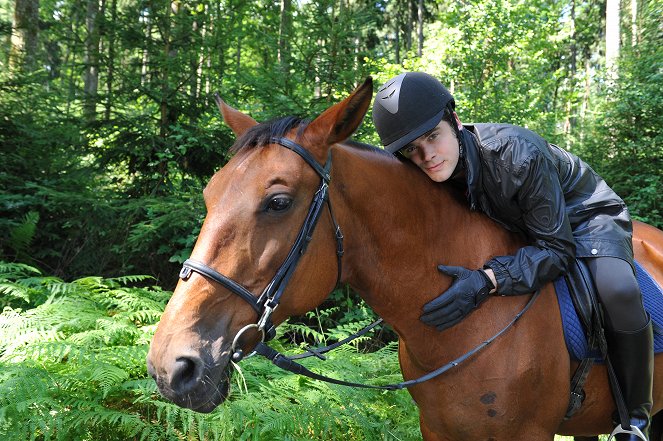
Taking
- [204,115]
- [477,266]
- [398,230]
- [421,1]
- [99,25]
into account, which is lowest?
[477,266]

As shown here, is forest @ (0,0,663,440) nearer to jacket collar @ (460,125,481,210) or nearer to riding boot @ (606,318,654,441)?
riding boot @ (606,318,654,441)

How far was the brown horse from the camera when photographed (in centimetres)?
164

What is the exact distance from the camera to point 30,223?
6309 mm

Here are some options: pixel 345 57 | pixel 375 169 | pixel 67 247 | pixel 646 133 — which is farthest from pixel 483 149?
pixel 646 133

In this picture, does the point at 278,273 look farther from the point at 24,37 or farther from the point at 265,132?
the point at 24,37

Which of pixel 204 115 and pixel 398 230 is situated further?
pixel 204 115

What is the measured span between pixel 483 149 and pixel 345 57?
5.72 m

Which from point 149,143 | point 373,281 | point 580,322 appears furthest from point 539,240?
point 149,143

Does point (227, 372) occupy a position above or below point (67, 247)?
above

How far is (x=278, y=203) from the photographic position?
1786mm

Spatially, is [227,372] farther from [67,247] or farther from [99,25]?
[99,25]

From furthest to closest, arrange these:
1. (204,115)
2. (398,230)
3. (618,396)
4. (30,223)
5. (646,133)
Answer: (646,133) → (204,115) → (30,223) → (618,396) → (398,230)

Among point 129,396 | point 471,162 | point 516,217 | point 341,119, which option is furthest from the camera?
point 129,396

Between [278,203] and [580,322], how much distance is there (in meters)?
1.73
